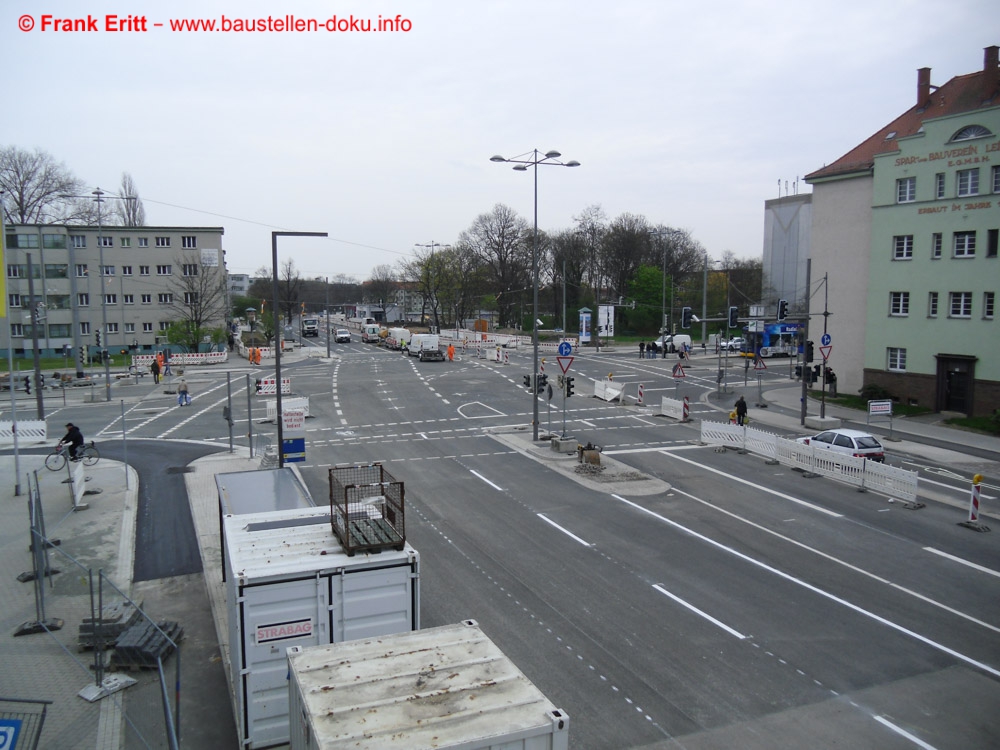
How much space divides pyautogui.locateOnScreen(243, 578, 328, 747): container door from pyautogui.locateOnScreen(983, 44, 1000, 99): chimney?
128 ft

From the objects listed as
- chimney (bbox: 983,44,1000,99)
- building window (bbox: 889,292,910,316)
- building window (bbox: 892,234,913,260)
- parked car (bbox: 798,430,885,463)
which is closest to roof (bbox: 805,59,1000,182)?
chimney (bbox: 983,44,1000,99)

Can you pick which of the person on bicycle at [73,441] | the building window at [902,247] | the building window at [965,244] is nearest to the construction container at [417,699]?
the person on bicycle at [73,441]

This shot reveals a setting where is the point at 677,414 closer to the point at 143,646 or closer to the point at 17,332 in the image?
the point at 143,646

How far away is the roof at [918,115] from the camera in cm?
3459

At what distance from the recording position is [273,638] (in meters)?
8.09

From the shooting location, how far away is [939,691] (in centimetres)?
993

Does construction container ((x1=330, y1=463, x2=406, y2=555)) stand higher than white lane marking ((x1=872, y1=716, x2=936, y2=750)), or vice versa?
construction container ((x1=330, y1=463, x2=406, y2=555))

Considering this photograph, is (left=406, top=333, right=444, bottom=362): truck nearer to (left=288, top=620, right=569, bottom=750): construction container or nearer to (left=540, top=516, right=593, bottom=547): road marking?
(left=540, top=516, right=593, bottom=547): road marking

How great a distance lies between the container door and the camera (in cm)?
Result: 798

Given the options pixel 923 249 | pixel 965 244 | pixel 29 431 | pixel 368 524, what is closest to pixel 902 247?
pixel 923 249

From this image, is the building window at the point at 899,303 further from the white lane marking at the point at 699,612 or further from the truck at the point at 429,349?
the truck at the point at 429,349

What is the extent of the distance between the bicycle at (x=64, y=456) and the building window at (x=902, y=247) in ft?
122

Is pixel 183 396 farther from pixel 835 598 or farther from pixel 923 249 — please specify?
→ pixel 923 249

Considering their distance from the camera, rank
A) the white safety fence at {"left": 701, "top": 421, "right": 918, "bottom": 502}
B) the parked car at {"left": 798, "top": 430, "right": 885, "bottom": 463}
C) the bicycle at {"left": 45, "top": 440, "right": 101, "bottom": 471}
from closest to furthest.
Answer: the white safety fence at {"left": 701, "top": 421, "right": 918, "bottom": 502} < the bicycle at {"left": 45, "top": 440, "right": 101, "bottom": 471} < the parked car at {"left": 798, "top": 430, "right": 885, "bottom": 463}
